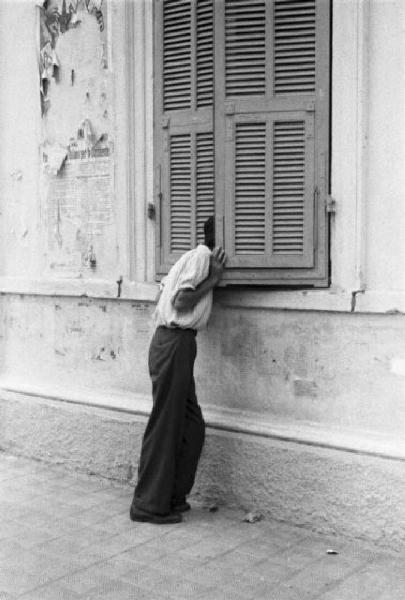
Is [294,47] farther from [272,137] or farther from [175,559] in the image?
[175,559]

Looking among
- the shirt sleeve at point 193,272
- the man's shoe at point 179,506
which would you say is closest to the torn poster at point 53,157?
the shirt sleeve at point 193,272

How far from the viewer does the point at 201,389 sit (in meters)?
5.99

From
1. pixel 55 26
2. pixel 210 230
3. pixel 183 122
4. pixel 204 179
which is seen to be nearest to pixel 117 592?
pixel 210 230

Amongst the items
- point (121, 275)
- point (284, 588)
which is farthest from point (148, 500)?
point (121, 275)

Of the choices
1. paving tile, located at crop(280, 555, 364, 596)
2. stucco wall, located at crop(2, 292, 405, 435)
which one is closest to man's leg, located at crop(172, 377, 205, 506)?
stucco wall, located at crop(2, 292, 405, 435)

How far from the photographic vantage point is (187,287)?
17.3 ft

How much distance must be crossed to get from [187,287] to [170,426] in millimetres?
857

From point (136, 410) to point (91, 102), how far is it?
2.31m

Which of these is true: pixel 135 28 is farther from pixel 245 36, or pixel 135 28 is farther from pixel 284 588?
pixel 284 588

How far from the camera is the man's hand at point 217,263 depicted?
545 centimetres

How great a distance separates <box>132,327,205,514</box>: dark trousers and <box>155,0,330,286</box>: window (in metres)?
0.57

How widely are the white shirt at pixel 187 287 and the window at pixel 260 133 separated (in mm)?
243

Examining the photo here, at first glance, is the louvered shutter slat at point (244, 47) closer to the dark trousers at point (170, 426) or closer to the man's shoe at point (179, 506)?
the dark trousers at point (170, 426)

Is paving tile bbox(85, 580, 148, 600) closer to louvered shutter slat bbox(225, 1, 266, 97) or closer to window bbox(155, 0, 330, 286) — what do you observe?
window bbox(155, 0, 330, 286)
